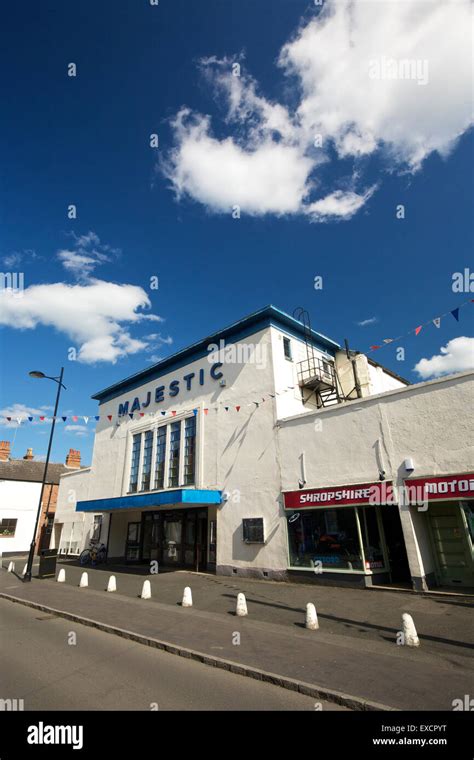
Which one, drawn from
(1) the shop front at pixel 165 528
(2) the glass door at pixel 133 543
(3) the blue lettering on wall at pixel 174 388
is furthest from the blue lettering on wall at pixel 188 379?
(2) the glass door at pixel 133 543

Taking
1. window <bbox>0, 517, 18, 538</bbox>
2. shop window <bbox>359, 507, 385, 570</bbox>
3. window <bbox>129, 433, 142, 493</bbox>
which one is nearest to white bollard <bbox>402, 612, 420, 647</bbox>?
shop window <bbox>359, 507, 385, 570</bbox>

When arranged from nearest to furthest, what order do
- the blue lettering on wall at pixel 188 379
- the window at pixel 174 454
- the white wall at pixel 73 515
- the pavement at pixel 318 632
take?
the pavement at pixel 318 632 < the window at pixel 174 454 < the blue lettering on wall at pixel 188 379 < the white wall at pixel 73 515

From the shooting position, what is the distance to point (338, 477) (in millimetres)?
13883

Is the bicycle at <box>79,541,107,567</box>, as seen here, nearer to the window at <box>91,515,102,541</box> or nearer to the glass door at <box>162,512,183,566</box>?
the window at <box>91,515,102,541</box>

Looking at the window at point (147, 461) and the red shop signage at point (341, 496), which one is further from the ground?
the window at point (147, 461)

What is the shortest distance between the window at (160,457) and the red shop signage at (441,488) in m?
12.9

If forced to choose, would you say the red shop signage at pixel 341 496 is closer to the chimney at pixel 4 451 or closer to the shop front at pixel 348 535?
the shop front at pixel 348 535

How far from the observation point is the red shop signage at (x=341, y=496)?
41.2 feet

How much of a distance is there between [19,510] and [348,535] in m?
31.9

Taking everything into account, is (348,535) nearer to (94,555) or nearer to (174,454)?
(174,454)

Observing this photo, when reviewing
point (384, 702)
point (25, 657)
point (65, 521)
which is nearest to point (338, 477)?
point (384, 702)

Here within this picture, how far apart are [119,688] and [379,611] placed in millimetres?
6990

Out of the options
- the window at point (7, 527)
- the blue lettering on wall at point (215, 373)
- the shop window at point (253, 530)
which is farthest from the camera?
the window at point (7, 527)

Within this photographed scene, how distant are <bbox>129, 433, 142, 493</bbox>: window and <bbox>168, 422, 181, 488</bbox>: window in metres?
3.09
